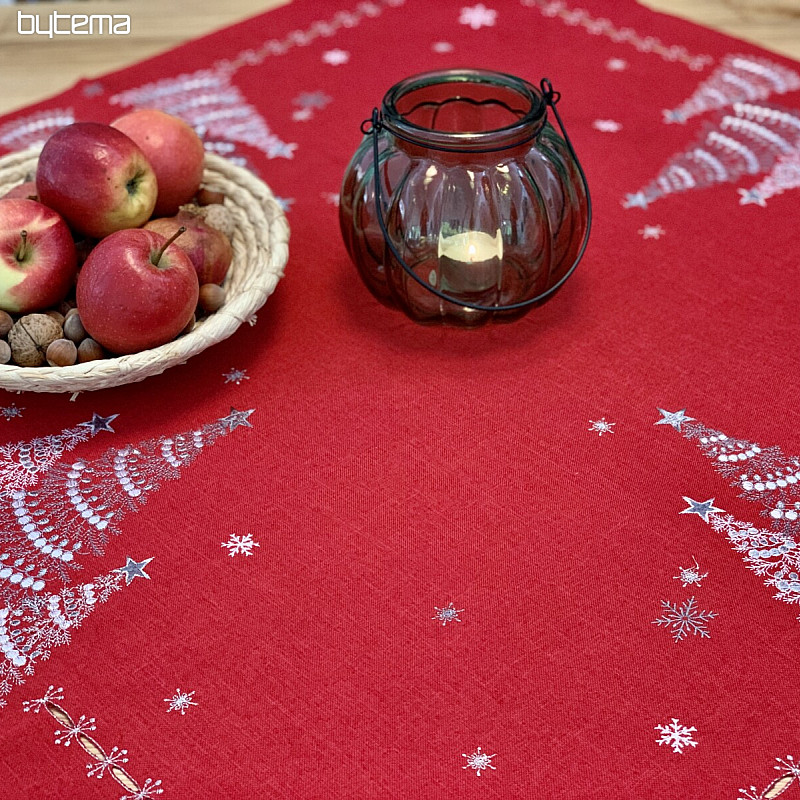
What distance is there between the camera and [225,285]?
0.81m

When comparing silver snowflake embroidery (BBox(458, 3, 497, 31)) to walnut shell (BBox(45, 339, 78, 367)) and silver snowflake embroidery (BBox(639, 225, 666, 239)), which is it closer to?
silver snowflake embroidery (BBox(639, 225, 666, 239))

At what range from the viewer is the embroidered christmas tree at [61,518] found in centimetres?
59

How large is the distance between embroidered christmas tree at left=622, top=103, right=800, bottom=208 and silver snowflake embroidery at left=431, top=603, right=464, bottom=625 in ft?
1.65

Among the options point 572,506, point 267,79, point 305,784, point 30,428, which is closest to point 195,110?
point 267,79

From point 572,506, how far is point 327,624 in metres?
0.18

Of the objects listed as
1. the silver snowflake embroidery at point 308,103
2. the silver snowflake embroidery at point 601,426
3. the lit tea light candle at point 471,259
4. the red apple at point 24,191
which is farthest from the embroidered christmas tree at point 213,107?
the silver snowflake embroidery at point 601,426

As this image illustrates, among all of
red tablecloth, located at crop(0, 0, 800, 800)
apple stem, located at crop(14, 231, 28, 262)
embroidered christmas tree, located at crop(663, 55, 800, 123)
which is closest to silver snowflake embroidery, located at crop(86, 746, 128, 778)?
red tablecloth, located at crop(0, 0, 800, 800)

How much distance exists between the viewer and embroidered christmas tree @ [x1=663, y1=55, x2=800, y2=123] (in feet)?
3.51

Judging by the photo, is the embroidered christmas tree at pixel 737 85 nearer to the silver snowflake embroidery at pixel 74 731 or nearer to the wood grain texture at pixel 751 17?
the wood grain texture at pixel 751 17

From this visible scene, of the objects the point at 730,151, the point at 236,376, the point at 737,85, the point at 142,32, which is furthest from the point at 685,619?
the point at 142,32

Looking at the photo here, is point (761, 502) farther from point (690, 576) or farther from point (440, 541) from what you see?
point (440, 541)

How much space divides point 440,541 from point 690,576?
159 mm

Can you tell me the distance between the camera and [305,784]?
20.2 inches

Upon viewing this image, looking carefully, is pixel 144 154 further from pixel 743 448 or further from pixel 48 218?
pixel 743 448
